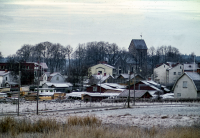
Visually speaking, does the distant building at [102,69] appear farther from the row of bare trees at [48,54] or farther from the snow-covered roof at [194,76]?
the snow-covered roof at [194,76]

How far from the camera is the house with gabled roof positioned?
3994cm

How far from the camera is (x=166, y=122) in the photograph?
19.9 metres

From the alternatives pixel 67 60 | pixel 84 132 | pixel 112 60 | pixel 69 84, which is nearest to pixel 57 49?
pixel 67 60

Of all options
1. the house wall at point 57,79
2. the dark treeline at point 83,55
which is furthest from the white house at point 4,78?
the dark treeline at point 83,55

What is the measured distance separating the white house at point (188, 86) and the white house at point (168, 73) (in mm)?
20852

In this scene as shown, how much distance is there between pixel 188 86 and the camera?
40812mm

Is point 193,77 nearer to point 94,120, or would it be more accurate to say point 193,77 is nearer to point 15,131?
point 94,120

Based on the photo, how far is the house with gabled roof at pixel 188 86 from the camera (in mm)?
39941

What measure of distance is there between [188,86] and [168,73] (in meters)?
27.2

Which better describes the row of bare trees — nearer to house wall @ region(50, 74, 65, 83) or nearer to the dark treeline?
the dark treeline

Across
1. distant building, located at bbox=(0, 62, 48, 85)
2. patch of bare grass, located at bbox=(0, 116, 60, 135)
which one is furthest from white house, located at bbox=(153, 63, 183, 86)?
patch of bare grass, located at bbox=(0, 116, 60, 135)

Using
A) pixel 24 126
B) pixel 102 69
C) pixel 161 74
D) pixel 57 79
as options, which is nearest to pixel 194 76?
pixel 24 126

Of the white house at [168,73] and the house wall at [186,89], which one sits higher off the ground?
the white house at [168,73]

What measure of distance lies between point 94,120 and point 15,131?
17.4 ft
